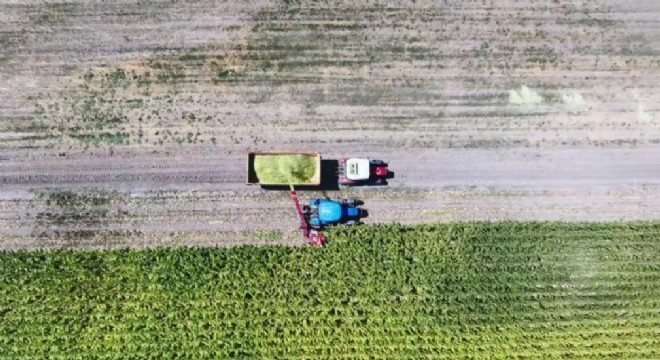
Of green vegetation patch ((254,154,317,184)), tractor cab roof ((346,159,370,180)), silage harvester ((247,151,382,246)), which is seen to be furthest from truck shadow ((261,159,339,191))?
green vegetation patch ((254,154,317,184))

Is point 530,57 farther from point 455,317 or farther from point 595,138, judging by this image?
point 455,317

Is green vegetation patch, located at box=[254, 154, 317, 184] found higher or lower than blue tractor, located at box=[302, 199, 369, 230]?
higher

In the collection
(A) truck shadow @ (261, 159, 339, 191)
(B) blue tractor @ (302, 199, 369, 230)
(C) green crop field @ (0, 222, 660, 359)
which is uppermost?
(A) truck shadow @ (261, 159, 339, 191)

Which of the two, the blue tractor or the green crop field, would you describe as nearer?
the green crop field

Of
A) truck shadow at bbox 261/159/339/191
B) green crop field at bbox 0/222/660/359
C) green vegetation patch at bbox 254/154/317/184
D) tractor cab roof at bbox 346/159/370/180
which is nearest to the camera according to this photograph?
green crop field at bbox 0/222/660/359

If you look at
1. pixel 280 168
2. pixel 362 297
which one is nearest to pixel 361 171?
pixel 280 168

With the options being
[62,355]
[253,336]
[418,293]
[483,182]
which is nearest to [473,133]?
[483,182]

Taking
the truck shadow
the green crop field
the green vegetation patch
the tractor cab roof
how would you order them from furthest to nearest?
the truck shadow, the tractor cab roof, the green vegetation patch, the green crop field

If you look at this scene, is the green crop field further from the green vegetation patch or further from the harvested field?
the green vegetation patch
